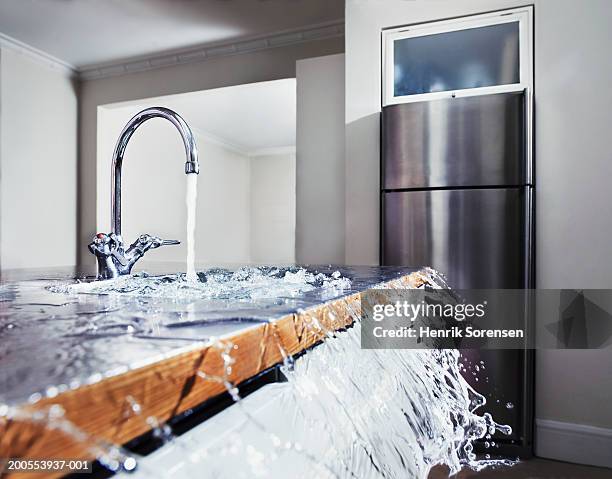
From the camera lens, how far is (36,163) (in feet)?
14.1

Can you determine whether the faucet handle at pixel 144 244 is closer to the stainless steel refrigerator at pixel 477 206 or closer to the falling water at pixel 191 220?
the falling water at pixel 191 220

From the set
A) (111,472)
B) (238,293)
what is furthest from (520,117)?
(111,472)

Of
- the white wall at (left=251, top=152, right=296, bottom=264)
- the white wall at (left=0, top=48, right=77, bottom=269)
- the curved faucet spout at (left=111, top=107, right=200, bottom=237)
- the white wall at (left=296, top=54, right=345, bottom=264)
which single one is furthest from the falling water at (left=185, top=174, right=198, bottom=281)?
the white wall at (left=251, top=152, right=296, bottom=264)

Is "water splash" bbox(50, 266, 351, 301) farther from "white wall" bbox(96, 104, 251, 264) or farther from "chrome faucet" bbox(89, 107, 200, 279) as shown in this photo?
"white wall" bbox(96, 104, 251, 264)

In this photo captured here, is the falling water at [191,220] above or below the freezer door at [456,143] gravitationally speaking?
below

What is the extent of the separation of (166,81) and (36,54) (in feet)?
3.71

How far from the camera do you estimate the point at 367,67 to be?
104 inches

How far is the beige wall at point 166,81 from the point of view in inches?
157

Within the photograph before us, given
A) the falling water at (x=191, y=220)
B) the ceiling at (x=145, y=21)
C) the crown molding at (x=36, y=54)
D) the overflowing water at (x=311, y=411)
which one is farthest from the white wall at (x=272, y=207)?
the overflowing water at (x=311, y=411)

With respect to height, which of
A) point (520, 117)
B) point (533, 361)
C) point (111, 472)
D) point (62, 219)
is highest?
point (520, 117)

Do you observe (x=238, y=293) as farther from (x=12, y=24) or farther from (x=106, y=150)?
(x=106, y=150)

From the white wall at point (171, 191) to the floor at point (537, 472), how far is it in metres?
3.12

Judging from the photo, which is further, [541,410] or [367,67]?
[367,67]

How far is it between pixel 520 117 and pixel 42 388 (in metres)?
2.35
